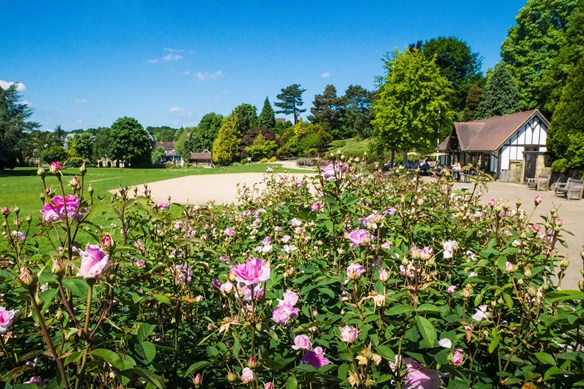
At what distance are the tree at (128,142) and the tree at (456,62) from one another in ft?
143

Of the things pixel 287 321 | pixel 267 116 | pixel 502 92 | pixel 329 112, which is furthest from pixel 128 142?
pixel 287 321

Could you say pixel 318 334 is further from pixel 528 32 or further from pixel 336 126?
pixel 336 126

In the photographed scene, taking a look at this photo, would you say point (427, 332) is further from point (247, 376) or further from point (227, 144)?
point (227, 144)

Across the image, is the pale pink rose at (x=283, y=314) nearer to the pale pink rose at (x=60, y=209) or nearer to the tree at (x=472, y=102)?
the pale pink rose at (x=60, y=209)

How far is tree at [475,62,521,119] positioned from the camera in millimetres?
37562

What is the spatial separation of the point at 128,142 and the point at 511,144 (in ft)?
166

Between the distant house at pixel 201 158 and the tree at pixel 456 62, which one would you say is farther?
the distant house at pixel 201 158

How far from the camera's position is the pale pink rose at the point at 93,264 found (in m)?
0.95

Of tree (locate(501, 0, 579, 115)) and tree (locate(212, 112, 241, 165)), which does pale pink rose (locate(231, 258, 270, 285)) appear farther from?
tree (locate(212, 112, 241, 165))

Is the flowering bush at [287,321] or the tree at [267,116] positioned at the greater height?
the tree at [267,116]

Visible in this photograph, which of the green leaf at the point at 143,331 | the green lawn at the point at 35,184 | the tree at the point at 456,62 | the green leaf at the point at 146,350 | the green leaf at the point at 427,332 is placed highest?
the tree at the point at 456,62

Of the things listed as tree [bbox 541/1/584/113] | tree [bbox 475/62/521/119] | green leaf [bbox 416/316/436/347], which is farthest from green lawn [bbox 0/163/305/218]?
tree [bbox 475/62/521/119]

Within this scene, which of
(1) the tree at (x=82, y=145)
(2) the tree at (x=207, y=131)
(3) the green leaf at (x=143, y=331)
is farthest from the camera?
(2) the tree at (x=207, y=131)

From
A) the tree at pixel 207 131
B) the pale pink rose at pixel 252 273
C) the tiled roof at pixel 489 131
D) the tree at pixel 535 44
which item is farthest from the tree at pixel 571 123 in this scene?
the tree at pixel 207 131
